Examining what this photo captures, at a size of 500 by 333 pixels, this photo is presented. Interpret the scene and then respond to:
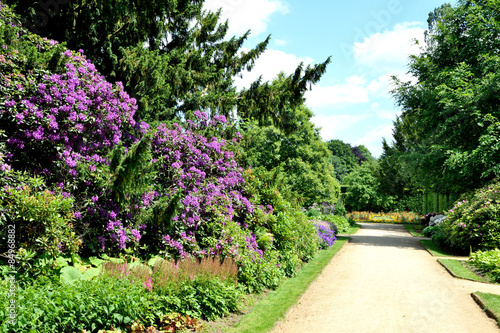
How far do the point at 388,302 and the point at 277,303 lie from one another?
213 cm

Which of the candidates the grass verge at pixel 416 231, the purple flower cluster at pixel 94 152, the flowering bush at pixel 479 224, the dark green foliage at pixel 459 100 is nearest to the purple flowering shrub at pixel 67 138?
the purple flower cluster at pixel 94 152

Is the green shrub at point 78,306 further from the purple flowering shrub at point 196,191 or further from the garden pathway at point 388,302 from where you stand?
the garden pathway at point 388,302

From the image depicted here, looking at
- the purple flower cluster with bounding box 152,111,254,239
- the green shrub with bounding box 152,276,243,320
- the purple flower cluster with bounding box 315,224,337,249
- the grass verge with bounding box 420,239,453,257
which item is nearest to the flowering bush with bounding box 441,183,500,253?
the grass verge with bounding box 420,239,453,257

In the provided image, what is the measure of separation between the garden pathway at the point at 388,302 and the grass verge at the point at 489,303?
96 millimetres

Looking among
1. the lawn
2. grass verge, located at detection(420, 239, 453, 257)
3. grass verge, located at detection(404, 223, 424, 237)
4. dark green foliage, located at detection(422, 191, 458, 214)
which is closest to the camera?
the lawn

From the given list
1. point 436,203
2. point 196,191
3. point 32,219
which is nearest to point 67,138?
point 32,219

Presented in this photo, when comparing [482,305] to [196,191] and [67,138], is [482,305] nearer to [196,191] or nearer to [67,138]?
[196,191]

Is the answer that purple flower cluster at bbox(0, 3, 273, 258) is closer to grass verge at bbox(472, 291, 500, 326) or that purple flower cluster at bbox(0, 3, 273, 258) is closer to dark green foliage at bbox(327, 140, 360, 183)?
grass verge at bbox(472, 291, 500, 326)

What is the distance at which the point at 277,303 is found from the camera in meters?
6.84

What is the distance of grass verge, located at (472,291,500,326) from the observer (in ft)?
20.3

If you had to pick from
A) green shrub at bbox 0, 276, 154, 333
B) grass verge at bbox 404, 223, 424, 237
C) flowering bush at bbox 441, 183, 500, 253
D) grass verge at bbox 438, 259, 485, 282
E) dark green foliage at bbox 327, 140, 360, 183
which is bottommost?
grass verge at bbox 404, 223, 424, 237

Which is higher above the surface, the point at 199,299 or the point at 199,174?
the point at 199,174

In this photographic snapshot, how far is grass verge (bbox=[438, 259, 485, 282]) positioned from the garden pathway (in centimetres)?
19

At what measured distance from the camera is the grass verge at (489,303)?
6184 mm
